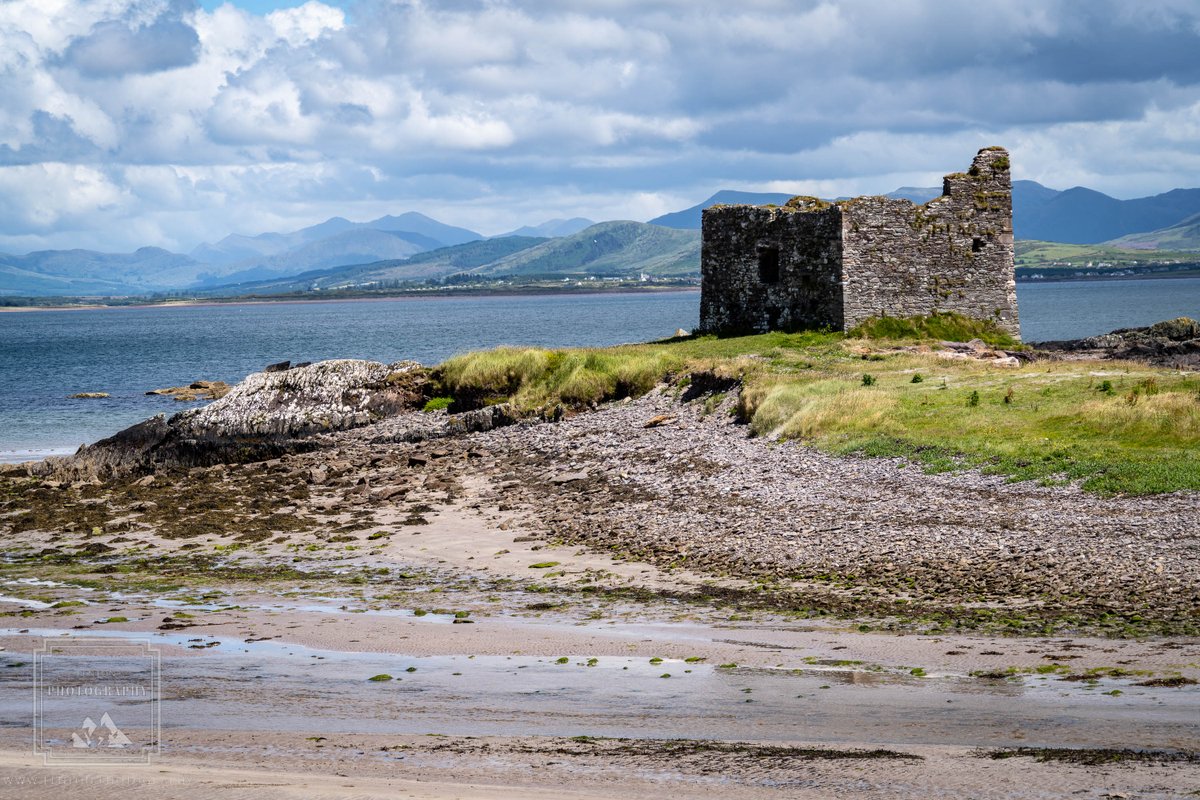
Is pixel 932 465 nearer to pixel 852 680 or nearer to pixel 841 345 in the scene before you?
pixel 852 680

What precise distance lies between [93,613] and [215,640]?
301 centimetres

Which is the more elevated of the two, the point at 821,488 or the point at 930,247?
the point at 930,247

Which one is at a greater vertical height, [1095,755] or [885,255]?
[885,255]

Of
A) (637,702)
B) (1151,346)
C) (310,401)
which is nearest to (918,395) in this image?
(637,702)

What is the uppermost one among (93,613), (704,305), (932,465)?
(704,305)

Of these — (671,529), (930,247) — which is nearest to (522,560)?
(671,529)

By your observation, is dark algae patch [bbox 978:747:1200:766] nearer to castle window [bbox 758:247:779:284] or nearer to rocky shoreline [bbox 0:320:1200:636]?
rocky shoreline [bbox 0:320:1200:636]

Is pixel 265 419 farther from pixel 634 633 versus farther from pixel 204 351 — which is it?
pixel 204 351

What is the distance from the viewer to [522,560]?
20.1m

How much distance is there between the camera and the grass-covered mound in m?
19.8

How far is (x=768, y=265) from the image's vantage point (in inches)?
1510

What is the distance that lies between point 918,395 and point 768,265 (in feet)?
43.2

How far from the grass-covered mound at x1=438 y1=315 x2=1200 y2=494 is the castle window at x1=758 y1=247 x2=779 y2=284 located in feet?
7.68

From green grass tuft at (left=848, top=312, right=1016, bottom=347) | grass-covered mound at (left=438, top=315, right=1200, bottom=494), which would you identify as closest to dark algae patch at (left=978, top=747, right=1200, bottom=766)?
grass-covered mound at (left=438, top=315, right=1200, bottom=494)
